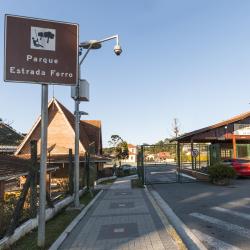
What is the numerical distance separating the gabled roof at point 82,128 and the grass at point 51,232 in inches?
788

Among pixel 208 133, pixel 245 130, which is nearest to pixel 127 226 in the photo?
pixel 208 133

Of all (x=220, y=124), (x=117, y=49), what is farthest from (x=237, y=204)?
(x=220, y=124)

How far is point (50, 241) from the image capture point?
8828 millimetres

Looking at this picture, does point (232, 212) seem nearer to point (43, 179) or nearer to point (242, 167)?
point (43, 179)

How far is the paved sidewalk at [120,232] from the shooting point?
823 cm

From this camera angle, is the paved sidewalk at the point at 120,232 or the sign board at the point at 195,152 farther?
the sign board at the point at 195,152

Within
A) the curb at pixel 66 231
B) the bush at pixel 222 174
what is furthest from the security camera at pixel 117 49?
the bush at pixel 222 174

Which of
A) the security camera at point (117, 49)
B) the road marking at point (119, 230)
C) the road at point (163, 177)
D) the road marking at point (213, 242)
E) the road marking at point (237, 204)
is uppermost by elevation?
the security camera at point (117, 49)

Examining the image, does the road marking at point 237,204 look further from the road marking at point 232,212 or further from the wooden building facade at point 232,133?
the wooden building facade at point 232,133

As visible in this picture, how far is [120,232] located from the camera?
9711mm

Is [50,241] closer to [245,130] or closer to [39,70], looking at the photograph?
[39,70]

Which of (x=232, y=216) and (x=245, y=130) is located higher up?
(x=245, y=130)

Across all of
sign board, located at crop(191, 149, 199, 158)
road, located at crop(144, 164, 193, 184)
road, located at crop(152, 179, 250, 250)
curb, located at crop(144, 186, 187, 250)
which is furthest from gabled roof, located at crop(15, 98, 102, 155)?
curb, located at crop(144, 186, 187, 250)

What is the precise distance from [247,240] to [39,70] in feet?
19.6
